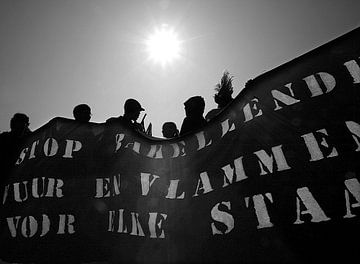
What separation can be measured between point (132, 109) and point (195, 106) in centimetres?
124

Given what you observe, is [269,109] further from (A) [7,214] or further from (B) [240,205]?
(A) [7,214]

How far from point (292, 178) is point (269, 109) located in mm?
696

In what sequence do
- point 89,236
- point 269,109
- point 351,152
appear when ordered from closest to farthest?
point 351,152
point 269,109
point 89,236

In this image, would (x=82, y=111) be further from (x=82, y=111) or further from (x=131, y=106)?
(x=131, y=106)

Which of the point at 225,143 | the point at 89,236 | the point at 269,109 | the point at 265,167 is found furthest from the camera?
the point at 89,236

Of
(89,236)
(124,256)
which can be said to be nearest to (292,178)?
(124,256)

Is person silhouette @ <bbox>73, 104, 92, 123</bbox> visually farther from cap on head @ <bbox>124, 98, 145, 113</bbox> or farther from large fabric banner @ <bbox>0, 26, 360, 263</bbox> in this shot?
large fabric banner @ <bbox>0, 26, 360, 263</bbox>

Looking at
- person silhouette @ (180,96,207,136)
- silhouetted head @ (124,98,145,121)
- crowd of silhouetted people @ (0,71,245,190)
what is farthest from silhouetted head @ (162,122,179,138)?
person silhouette @ (180,96,207,136)

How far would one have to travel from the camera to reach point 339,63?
Answer: 2.62 m

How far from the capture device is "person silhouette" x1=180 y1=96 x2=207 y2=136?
4.65m

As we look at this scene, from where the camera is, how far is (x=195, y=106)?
4.81 m

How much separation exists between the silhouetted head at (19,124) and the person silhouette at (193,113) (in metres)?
2.54

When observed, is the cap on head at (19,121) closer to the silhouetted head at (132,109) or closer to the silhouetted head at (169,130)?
the silhouetted head at (132,109)

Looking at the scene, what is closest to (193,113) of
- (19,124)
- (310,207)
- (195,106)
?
(195,106)
